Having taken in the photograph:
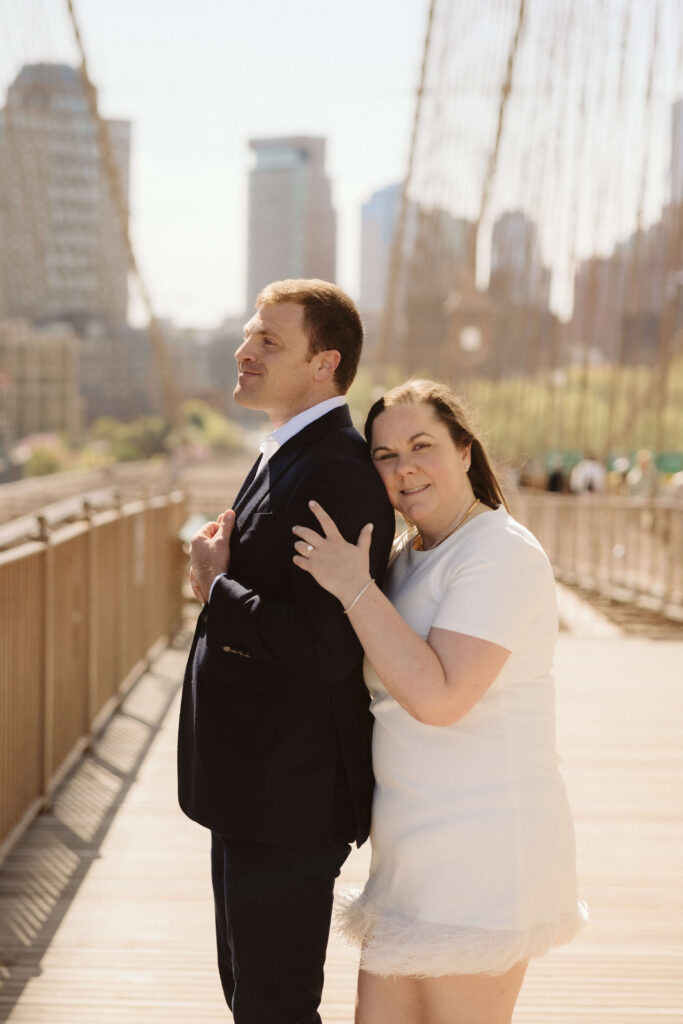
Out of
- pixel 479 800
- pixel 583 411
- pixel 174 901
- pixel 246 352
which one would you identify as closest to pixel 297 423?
pixel 246 352

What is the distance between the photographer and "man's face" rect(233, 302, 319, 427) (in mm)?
1724

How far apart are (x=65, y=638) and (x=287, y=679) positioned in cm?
252

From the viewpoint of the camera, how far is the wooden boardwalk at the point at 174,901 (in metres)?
2.53

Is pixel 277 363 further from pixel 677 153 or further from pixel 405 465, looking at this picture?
pixel 677 153

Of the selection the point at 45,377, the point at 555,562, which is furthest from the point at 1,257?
the point at 45,377

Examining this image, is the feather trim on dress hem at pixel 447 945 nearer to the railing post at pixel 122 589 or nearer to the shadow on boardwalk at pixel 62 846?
the shadow on boardwalk at pixel 62 846

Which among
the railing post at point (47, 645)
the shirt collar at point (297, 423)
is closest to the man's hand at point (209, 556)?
the shirt collar at point (297, 423)

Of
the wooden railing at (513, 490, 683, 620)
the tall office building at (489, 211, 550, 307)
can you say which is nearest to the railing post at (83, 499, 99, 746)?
the wooden railing at (513, 490, 683, 620)

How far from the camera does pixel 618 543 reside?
10453 mm

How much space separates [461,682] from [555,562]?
11.4 m

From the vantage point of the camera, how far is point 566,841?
161cm

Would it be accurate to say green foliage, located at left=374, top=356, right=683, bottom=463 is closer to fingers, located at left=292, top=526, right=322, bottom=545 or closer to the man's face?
the man's face

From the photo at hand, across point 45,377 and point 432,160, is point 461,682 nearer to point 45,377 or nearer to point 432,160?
point 432,160

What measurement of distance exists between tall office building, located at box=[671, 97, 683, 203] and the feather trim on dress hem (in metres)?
15.5
